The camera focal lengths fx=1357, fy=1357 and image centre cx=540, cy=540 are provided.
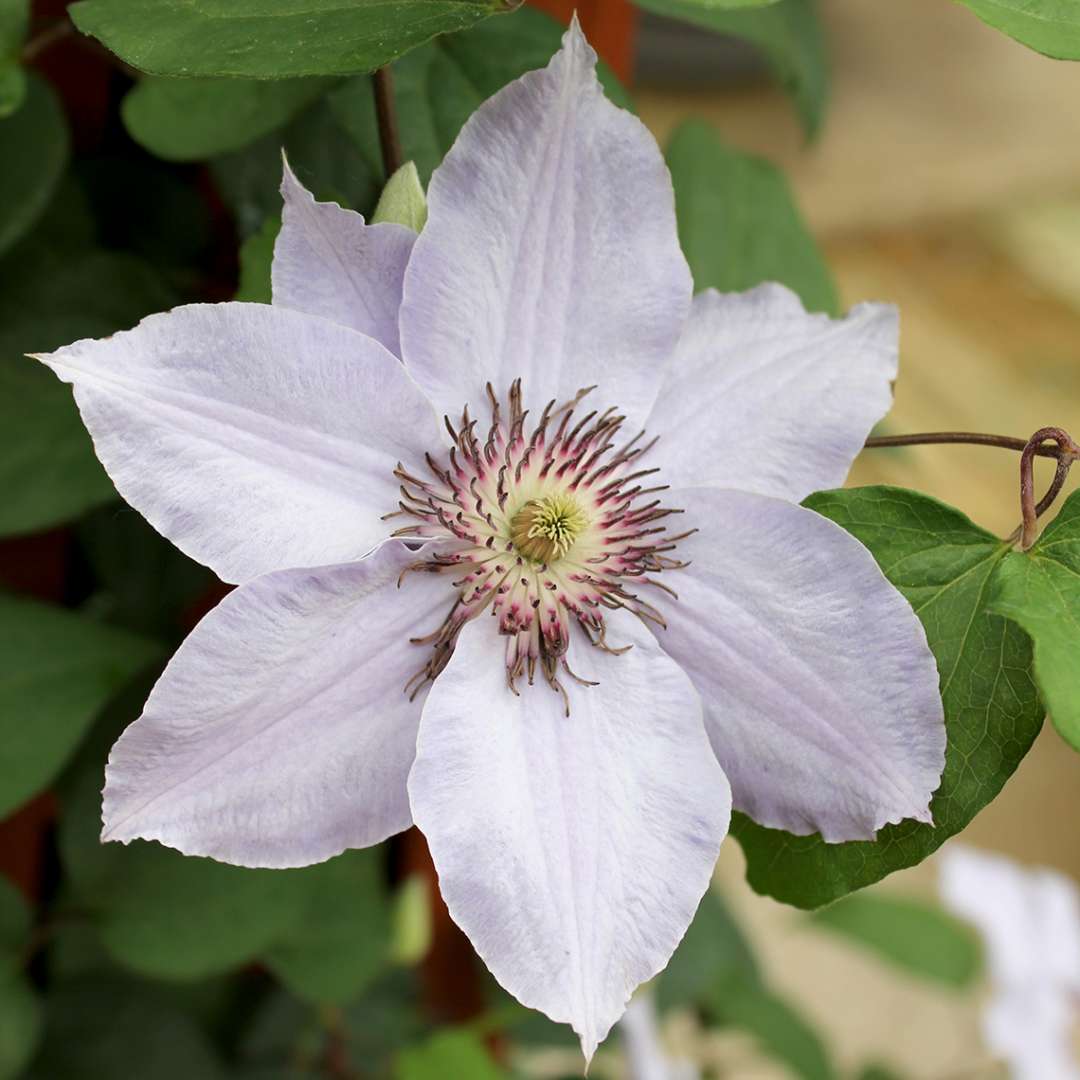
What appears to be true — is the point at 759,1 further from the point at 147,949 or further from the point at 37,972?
the point at 37,972

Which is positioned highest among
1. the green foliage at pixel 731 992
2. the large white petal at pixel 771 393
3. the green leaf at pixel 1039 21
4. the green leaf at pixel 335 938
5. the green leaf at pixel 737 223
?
the green leaf at pixel 1039 21

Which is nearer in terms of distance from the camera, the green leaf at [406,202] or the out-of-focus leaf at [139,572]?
the green leaf at [406,202]

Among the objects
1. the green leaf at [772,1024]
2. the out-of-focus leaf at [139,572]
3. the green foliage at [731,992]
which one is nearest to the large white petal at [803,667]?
the out-of-focus leaf at [139,572]

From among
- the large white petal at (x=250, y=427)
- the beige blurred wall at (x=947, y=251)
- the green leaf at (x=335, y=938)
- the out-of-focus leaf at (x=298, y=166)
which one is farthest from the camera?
the beige blurred wall at (x=947, y=251)

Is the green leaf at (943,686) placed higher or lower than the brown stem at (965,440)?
lower

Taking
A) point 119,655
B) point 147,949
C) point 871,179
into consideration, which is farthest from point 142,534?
point 871,179

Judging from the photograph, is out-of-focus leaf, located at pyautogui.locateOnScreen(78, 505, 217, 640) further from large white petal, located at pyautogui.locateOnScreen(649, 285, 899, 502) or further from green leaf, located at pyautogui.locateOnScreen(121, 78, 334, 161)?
large white petal, located at pyautogui.locateOnScreen(649, 285, 899, 502)

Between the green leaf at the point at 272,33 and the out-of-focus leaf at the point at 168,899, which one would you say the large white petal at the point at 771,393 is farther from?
the out-of-focus leaf at the point at 168,899
